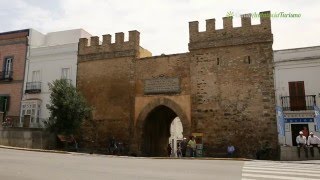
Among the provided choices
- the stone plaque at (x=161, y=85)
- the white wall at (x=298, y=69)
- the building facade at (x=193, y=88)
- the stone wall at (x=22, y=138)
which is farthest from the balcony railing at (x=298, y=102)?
the stone wall at (x=22, y=138)

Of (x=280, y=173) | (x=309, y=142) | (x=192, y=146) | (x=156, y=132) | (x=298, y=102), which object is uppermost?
(x=298, y=102)

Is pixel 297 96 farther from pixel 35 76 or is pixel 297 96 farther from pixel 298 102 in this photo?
pixel 35 76

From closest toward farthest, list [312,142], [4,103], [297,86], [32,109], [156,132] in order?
1. [312,142]
2. [297,86]
3. [156,132]
4. [32,109]
5. [4,103]

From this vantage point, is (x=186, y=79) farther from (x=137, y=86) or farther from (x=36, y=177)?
(x=36, y=177)

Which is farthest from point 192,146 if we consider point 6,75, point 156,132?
point 6,75

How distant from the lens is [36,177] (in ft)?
23.5

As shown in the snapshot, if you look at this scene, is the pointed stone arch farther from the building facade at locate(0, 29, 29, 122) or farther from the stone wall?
the building facade at locate(0, 29, 29, 122)

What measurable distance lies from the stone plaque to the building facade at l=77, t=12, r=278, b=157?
6 centimetres

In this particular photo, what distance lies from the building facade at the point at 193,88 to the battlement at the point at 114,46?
0.22 ft

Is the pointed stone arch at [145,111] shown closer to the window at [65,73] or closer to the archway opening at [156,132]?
the archway opening at [156,132]

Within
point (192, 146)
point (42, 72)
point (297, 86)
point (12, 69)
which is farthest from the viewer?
point (12, 69)

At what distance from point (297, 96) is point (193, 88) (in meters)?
5.98

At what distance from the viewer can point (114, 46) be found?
23469mm

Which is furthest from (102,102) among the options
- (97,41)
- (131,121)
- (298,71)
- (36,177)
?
(36,177)
